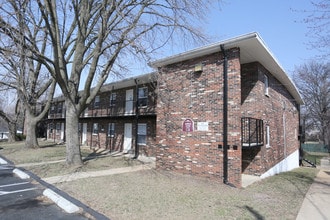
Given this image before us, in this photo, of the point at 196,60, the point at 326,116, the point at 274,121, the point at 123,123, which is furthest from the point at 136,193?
the point at 326,116

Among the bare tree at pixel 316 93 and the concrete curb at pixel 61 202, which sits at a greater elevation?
the bare tree at pixel 316 93

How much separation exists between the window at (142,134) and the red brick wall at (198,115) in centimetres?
474

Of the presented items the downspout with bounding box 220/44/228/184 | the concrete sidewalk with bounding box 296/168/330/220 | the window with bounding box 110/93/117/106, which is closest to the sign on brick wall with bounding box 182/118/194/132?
the downspout with bounding box 220/44/228/184

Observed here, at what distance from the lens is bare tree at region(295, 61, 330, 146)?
32906 millimetres

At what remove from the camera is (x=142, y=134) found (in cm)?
A: 1527

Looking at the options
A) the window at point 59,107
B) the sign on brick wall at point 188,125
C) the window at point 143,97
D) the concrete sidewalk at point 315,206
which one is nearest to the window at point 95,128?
the window at point 143,97

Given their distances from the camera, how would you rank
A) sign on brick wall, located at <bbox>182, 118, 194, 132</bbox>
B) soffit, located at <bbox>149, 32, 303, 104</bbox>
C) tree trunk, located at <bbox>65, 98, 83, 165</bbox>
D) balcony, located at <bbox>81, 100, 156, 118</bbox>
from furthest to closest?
balcony, located at <bbox>81, 100, 156, 118</bbox>, tree trunk, located at <bbox>65, 98, 83, 165</bbox>, sign on brick wall, located at <bbox>182, 118, 194, 132</bbox>, soffit, located at <bbox>149, 32, 303, 104</bbox>

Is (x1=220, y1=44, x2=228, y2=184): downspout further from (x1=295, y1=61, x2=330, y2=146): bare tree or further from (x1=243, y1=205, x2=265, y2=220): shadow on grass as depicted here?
(x1=295, y1=61, x2=330, y2=146): bare tree

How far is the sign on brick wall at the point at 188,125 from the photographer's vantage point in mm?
9049

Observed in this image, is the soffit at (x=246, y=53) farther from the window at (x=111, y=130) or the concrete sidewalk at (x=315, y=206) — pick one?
the window at (x=111, y=130)

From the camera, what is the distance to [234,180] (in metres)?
7.68

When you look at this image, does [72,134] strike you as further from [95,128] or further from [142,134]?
[95,128]

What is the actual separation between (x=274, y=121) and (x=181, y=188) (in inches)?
285

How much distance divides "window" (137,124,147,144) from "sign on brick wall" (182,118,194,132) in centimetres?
609
